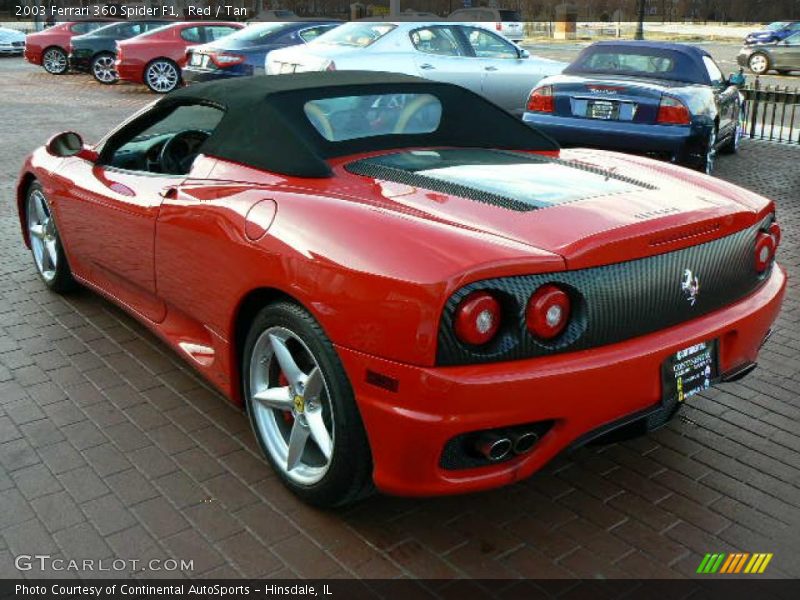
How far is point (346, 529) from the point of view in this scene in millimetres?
3018

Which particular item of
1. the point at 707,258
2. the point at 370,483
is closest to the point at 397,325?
the point at 370,483

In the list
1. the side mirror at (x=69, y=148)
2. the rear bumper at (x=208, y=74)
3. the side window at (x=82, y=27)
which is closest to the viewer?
the side mirror at (x=69, y=148)

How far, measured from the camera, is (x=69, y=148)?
15.1ft

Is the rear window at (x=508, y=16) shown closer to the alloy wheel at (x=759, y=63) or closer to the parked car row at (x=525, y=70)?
the alloy wheel at (x=759, y=63)

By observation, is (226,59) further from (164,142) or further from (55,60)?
(164,142)

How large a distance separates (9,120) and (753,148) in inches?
432

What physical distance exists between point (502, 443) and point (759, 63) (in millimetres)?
24109

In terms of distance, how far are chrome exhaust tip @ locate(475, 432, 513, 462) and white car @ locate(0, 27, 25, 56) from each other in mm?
29669

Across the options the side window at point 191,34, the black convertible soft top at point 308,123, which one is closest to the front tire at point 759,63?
the side window at point 191,34

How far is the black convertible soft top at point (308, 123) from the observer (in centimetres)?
342

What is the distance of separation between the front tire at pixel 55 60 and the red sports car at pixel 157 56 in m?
4.39

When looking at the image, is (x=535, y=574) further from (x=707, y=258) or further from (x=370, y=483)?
(x=707, y=258)

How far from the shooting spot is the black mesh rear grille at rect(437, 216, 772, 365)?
102 inches

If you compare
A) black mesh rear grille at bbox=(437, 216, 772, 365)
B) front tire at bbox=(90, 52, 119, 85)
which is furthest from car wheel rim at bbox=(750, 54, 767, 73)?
black mesh rear grille at bbox=(437, 216, 772, 365)
